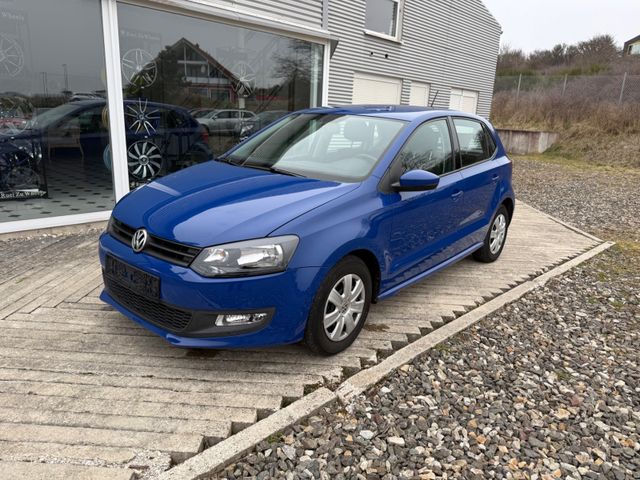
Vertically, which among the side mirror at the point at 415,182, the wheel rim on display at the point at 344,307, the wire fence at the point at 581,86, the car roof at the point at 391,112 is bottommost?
the wheel rim on display at the point at 344,307

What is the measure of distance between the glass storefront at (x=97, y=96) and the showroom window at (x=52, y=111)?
0.04ft

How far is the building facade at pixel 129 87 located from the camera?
583cm

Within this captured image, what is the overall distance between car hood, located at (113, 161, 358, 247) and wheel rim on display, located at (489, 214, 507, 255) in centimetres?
266

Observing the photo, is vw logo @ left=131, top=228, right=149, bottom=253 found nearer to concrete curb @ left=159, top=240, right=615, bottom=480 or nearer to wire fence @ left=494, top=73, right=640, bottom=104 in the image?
concrete curb @ left=159, top=240, right=615, bottom=480

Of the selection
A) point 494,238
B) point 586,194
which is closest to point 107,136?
point 494,238

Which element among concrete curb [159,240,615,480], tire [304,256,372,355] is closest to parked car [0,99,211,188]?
tire [304,256,372,355]

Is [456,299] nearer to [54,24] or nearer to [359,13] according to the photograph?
[54,24]

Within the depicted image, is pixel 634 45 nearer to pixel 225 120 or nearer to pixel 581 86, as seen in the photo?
pixel 581 86

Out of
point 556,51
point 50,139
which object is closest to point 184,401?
point 50,139

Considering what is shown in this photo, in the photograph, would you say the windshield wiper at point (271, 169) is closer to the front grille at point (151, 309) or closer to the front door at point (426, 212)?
the front door at point (426, 212)

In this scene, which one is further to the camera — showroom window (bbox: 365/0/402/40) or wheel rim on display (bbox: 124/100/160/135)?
showroom window (bbox: 365/0/402/40)

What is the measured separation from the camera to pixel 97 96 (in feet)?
20.1

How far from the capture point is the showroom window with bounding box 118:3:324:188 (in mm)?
6500

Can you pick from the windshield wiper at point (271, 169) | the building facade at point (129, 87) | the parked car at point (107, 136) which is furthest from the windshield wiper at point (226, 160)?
Answer: the parked car at point (107, 136)
